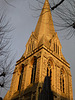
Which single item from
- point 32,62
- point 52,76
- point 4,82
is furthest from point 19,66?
point 4,82

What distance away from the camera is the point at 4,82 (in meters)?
9.77

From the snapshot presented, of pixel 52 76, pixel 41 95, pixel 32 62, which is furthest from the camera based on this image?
pixel 32 62

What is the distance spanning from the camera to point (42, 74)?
16.2 m

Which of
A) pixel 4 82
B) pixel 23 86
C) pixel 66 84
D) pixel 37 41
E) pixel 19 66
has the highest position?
pixel 37 41

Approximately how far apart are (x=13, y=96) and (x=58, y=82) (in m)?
6.10

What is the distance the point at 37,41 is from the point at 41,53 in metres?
4.57

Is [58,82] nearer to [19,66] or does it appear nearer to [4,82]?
[19,66]

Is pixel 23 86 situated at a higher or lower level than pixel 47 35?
lower

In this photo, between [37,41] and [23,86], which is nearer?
[23,86]

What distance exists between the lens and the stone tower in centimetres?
1573

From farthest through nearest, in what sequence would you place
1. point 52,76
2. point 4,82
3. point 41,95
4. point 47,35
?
1. point 47,35
2. point 52,76
3. point 41,95
4. point 4,82

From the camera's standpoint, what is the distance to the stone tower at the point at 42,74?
15731 millimetres

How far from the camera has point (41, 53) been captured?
18203 mm

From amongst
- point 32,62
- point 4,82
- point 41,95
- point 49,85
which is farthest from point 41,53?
point 4,82
